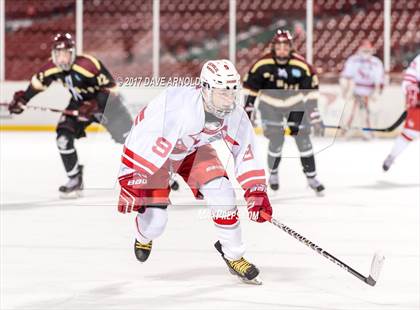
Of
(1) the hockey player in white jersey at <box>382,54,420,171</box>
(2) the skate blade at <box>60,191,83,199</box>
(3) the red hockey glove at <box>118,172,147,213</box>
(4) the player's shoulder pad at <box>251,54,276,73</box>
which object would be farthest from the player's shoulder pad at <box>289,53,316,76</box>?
(3) the red hockey glove at <box>118,172,147,213</box>

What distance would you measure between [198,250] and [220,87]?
1253 mm

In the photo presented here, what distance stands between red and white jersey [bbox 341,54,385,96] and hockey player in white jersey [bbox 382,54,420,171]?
340cm


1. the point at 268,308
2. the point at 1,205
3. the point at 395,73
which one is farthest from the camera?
the point at 395,73

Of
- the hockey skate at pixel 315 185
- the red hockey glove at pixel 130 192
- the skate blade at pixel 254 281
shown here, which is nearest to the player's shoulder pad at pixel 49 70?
the hockey skate at pixel 315 185

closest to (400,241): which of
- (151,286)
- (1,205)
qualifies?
(151,286)

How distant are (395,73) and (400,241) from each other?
6.95 m

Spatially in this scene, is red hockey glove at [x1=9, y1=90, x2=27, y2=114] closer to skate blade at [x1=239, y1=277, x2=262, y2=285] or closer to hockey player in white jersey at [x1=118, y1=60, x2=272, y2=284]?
hockey player in white jersey at [x1=118, y1=60, x2=272, y2=284]

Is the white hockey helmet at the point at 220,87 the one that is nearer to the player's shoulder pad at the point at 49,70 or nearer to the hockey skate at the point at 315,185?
the player's shoulder pad at the point at 49,70

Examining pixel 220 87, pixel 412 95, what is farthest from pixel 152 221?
pixel 412 95

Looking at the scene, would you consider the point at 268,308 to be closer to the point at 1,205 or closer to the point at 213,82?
the point at 213,82

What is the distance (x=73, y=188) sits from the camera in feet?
22.2

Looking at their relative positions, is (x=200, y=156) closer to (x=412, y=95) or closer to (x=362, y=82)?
(x=412, y=95)

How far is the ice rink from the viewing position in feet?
12.6

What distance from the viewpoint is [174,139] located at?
3.86m
